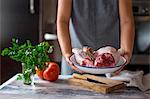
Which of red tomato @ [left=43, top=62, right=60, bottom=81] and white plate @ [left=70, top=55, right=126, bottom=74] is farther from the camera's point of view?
red tomato @ [left=43, top=62, right=60, bottom=81]

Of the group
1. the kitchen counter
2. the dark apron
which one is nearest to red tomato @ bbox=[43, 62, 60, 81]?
the kitchen counter

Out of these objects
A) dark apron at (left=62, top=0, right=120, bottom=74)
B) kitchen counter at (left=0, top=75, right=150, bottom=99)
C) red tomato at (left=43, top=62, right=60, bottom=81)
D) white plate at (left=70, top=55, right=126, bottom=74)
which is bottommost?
kitchen counter at (left=0, top=75, right=150, bottom=99)

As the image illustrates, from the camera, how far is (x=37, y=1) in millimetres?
2389

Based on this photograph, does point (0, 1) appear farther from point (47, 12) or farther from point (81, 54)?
point (81, 54)

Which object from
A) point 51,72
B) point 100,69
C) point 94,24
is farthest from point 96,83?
point 94,24

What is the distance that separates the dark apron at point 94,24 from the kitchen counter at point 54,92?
31 cm

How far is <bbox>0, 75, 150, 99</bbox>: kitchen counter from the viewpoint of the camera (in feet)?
3.36

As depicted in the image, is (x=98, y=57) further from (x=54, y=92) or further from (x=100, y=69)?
(x=54, y=92)

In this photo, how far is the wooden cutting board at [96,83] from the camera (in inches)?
42.9

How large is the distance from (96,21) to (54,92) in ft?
1.68

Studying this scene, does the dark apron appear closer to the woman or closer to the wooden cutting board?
the woman

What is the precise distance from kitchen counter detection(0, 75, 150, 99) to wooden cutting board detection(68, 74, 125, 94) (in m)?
0.02

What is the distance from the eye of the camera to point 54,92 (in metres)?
1.07

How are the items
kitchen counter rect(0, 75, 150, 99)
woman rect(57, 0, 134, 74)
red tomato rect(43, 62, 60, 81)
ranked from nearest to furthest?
kitchen counter rect(0, 75, 150, 99) → red tomato rect(43, 62, 60, 81) → woman rect(57, 0, 134, 74)
